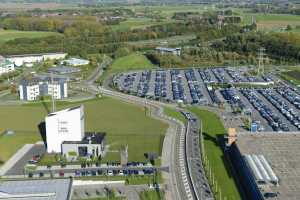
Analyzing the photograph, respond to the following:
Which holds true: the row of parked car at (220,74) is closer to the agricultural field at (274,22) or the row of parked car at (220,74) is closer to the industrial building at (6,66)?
the industrial building at (6,66)

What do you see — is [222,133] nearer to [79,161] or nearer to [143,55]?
[79,161]

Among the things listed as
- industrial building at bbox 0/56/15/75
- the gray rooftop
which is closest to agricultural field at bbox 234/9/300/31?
industrial building at bbox 0/56/15/75

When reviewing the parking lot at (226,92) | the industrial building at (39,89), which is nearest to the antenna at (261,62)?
the parking lot at (226,92)

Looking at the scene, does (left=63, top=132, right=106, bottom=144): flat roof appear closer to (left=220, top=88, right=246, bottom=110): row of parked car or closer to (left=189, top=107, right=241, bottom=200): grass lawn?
(left=189, top=107, right=241, bottom=200): grass lawn

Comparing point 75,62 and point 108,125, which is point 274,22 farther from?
point 108,125

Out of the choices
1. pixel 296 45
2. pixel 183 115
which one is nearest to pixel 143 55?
pixel 296 45
